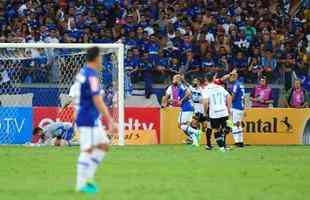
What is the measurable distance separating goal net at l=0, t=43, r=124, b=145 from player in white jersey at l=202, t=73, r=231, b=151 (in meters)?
3.52

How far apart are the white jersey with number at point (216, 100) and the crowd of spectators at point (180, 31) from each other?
590 centimetres

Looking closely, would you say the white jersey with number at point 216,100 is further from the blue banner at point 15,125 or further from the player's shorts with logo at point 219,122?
the blue banner at point 15,125

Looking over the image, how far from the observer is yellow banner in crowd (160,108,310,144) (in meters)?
29.9

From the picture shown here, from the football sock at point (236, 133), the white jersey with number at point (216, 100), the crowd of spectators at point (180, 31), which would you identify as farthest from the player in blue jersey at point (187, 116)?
the white jersey with number at point (216, 100)

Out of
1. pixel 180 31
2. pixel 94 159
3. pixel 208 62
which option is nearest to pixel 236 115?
pixel 208 62

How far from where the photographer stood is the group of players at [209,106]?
2488 cm

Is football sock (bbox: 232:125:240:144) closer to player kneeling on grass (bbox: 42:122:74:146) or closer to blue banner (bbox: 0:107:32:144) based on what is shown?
player kneeling on grass (bbox: 42:122:74:146)

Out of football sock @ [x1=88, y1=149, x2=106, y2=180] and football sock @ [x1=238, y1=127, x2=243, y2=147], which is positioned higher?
football sock @ [x1=88, y1=149, x2=106, y2=180]

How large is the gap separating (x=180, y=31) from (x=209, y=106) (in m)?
8.83

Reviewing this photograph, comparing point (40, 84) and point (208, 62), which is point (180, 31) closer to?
point (208, 62)

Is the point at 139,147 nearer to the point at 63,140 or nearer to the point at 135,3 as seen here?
the point at 63,140

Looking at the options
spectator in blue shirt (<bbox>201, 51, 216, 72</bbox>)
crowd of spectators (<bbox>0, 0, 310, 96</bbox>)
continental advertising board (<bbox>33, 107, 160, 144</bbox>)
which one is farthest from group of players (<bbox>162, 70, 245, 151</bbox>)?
crowd of spectators (<bbox>0, 0, 310, 96</bbox>)

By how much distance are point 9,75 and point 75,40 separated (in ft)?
14.1

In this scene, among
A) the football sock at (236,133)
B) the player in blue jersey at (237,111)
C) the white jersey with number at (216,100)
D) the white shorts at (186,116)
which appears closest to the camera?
the white jersey with number at (216,100)
